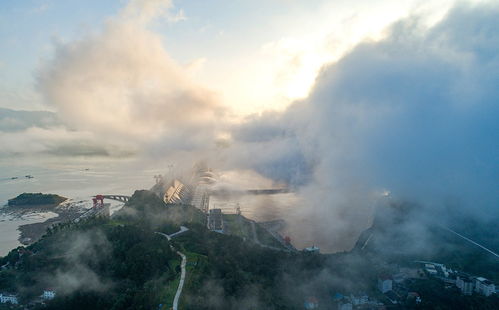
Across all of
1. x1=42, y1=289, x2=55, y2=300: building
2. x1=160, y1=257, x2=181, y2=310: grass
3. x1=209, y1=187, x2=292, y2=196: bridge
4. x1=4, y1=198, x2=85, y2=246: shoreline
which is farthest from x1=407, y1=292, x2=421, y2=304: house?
x1=209, y1=187, x2=292, y2=196: bridge

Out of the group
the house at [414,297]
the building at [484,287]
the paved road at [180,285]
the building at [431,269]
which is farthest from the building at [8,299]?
the building at [484,287]

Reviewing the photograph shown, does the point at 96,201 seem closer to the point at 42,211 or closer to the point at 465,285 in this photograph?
the point at 42,211

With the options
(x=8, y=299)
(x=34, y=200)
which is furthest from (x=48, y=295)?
(x=34, y=200)

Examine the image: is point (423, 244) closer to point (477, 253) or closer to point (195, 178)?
point (477, 253)

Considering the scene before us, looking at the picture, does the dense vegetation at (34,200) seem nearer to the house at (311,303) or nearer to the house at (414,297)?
the house at (311,303)

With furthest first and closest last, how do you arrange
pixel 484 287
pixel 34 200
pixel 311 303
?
pixel 34 200 < pixel 484 287 < pixel 311 303

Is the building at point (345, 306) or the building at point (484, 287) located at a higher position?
the building at point (484, 287)

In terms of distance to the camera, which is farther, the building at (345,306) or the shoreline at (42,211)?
the shoreline at (42,211)
